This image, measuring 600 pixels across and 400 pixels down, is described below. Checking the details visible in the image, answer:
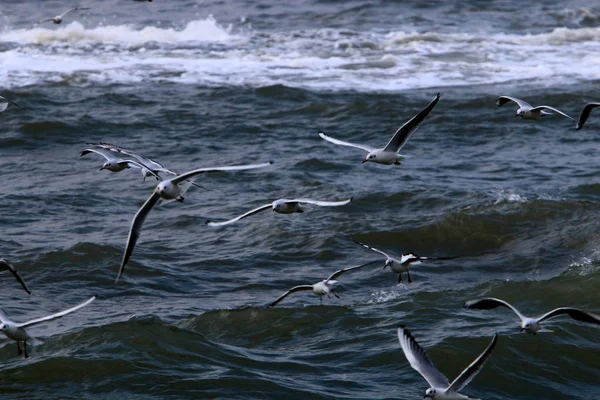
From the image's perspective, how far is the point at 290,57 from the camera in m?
27.2

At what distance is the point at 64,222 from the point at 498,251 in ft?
20.5

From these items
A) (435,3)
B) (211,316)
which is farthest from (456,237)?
(435,3)

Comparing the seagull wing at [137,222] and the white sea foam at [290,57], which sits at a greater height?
the seagull wing at [137,222]

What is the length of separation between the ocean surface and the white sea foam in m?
0.12

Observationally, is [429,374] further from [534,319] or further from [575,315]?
[575,315]

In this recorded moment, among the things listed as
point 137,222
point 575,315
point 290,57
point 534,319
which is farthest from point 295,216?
point 290,57

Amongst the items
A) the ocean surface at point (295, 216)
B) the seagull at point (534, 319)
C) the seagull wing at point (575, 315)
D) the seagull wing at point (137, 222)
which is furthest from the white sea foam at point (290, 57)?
the seagull wing at point (575, 315)

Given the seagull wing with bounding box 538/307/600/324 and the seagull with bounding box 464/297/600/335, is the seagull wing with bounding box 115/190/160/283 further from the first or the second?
the seagull wing with bounding box 538/307/600/324

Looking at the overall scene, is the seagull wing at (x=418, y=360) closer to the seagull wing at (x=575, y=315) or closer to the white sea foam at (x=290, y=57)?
the seagull wing at (x=575, y=315)

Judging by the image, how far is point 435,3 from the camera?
1422 inches

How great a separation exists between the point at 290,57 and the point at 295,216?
1252cm

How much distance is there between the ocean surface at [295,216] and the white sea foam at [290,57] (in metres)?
0.12

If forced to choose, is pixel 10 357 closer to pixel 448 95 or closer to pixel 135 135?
pixel 135 135

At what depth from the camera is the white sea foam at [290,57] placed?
24.4 m
